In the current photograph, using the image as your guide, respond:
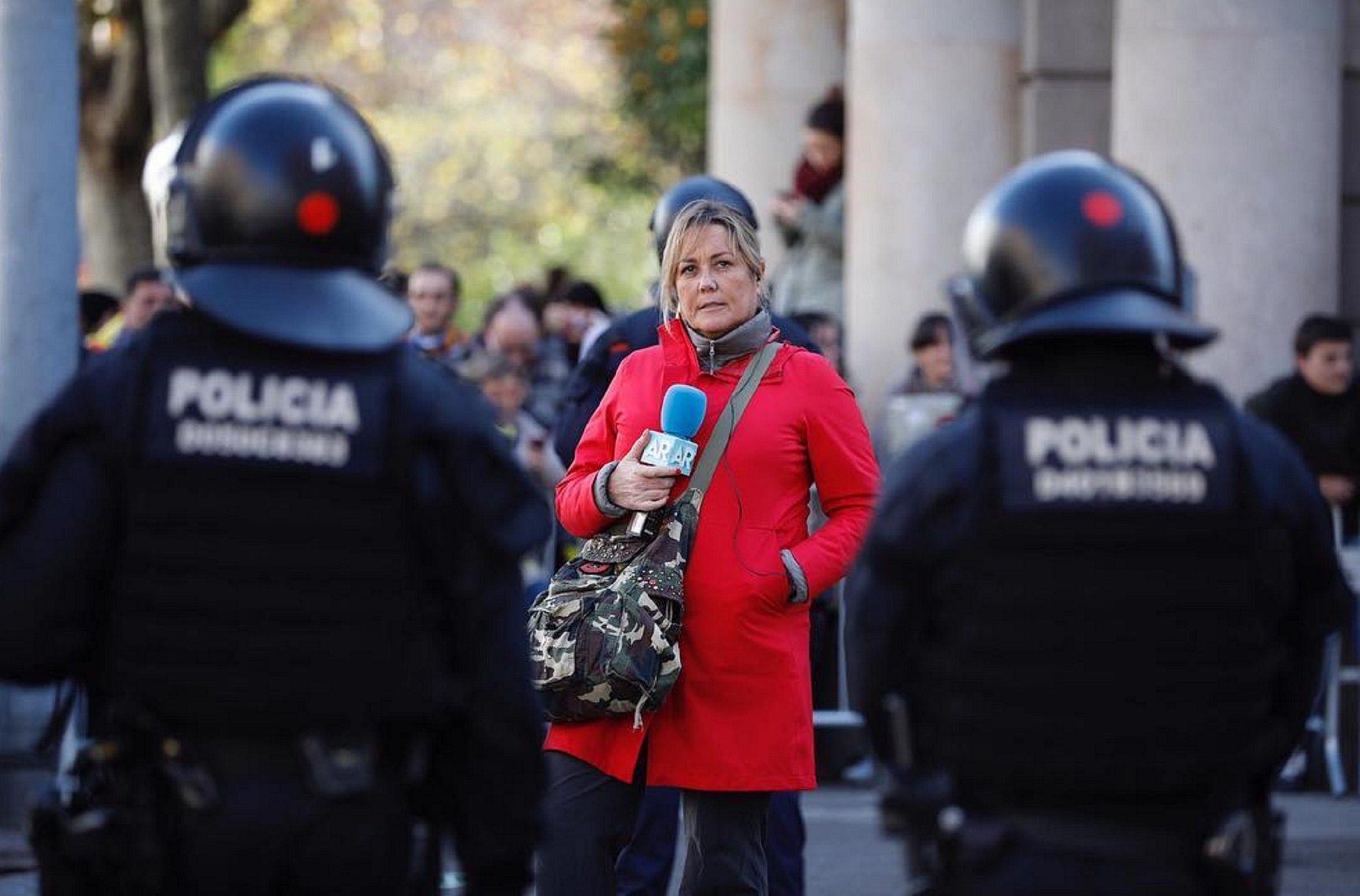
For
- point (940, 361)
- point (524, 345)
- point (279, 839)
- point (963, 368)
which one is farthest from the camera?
point (524, 345)

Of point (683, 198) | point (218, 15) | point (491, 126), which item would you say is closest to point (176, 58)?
point (218, 15)

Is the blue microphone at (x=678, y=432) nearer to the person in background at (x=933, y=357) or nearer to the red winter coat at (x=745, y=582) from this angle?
the red winter coat at (x=745, y=582)

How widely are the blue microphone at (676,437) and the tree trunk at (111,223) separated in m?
18.2

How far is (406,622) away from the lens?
12.2ft

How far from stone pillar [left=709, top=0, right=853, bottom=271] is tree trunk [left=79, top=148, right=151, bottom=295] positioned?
721cm

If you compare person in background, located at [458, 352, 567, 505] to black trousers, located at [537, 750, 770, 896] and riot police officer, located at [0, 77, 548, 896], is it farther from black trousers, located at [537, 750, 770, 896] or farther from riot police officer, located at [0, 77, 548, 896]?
riot police officer, located at [0, 77, 548, 896]

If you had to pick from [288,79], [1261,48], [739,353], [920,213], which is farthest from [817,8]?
[288,79]

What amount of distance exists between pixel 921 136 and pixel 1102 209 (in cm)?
983

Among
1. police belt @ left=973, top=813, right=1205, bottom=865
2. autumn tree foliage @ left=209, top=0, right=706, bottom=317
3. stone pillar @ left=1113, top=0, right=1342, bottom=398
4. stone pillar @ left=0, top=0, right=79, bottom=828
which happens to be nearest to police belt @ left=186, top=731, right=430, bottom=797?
police belt @ left=973, top=813, right=1205, bottom=865

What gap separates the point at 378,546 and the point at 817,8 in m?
14.7

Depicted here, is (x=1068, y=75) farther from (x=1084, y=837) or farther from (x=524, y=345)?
(x=1084, y=837)

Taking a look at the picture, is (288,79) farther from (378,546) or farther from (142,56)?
(142,56)

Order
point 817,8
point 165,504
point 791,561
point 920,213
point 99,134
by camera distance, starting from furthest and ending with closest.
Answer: point 99,134, point 817,8, point 920,213, point 791,561, point 165,504

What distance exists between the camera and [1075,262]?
3801 mm
